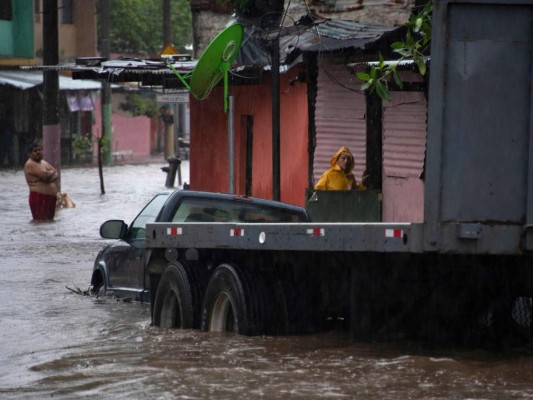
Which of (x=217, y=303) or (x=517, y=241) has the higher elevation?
(x=517, y=241)

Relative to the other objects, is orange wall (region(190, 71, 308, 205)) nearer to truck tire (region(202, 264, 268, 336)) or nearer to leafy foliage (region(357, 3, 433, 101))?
leafy foliage (region(357, 3, 433, 101))

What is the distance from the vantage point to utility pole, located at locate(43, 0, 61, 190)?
31391 millimetres

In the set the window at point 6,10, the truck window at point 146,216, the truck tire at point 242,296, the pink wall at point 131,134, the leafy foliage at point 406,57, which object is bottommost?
the pink wall at point 131,134

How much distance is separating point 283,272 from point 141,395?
7.66ft

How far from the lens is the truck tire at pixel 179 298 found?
38.7 feet

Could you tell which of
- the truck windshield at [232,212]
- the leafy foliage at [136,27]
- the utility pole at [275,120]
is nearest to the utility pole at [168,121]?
the leafy foliage at [136,27]

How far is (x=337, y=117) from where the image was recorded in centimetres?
2194

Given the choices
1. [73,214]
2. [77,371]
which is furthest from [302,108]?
[77,371]

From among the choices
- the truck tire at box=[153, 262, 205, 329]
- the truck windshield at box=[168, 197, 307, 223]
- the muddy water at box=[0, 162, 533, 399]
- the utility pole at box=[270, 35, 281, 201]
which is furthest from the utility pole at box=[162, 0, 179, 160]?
the truck tire at box=[153, 262, 205, 329]

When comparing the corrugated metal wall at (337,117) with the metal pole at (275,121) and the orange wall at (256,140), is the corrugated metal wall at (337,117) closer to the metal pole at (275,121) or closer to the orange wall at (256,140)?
the orange wall at (256,140)

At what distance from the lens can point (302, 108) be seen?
75.3ft

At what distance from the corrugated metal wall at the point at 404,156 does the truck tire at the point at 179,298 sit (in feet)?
24.8

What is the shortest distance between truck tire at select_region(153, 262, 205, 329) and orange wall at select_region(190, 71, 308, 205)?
412 inches

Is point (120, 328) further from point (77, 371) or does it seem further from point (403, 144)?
point (403, 144)
